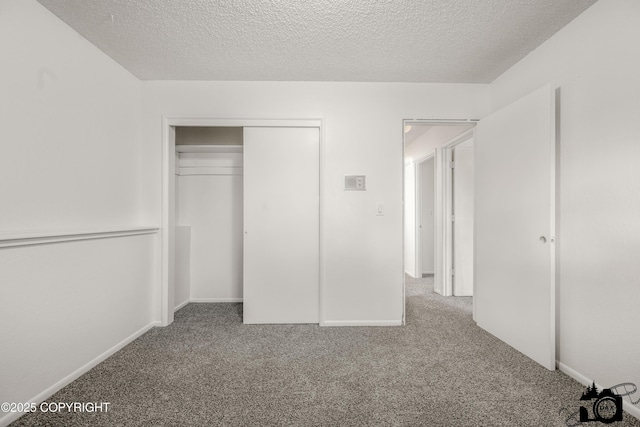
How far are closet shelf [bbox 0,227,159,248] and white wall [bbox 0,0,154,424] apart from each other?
39 millimetres

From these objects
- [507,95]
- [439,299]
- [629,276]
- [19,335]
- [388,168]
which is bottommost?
[439,299]

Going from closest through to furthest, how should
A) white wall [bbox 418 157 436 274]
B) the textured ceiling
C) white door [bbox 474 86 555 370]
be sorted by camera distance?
1. the textured ceiling
2. white door [bbox 474 86 555 370]
3. white wall [bbox 418 157 436 274]

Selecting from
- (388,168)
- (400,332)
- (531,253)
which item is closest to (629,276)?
(531,253)

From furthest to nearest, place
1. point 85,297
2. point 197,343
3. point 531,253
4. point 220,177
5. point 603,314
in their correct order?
point 220,177
point 197,343
point 531,253
point 85,297
point 603,314

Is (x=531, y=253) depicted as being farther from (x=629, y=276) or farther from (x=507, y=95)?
(x=507, y=95)

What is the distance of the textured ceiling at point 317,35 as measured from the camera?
1.74m

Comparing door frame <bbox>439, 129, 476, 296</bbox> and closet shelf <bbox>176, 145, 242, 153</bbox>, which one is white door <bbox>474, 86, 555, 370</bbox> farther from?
closet shelf <bbox>176, 145, 242, 153</bbox>

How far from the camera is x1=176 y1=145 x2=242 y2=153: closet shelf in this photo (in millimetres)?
3332

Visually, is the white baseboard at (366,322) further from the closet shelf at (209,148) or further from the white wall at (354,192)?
the closet shelf at (209,148)

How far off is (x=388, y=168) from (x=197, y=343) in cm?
228

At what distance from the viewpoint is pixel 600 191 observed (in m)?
1.65

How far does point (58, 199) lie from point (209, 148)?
1766 millimetres

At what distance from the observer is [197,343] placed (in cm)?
229

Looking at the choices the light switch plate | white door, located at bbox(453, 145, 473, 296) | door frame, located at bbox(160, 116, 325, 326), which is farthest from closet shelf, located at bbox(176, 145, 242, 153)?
white door, located at bbox(453, 145, 473, 296)
